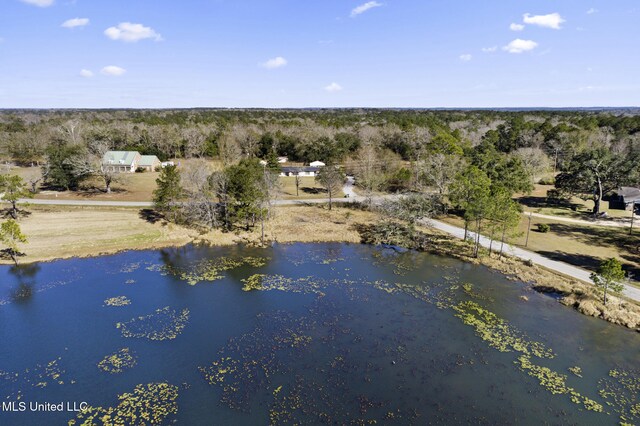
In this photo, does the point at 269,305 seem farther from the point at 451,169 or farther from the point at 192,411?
the point at 451,169

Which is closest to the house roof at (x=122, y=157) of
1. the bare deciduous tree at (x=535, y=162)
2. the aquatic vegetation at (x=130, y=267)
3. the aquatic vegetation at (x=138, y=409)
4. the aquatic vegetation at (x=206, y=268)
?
the aquatic vegetation at (x=130, y=267)

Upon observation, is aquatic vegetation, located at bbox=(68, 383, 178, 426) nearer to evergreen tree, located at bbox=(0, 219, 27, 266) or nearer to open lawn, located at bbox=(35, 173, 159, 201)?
evergreen tree, located at bbox=(0, 219, 27, 266)

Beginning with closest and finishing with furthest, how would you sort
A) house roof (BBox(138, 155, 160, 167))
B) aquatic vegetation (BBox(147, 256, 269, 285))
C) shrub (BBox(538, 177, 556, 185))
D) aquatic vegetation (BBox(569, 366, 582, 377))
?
aquatic vegetation (BBox(569, 366, 582, 377)), aquatic vegetation (BBox(147, 256, 269, 285)), shrub (BBox(538, 177, 556, 185)), house roof (BBox(138, 155, 160, 167))

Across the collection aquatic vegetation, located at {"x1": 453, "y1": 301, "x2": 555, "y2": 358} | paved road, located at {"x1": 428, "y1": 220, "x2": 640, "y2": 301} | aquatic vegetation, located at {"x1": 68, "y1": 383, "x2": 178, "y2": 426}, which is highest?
paved road, located at {"x1": 428, "y1": 220, "x2": 640, "y2": 301}

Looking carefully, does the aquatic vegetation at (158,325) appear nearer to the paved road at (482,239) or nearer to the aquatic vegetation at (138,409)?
the aquatic vegetation at (138,409)

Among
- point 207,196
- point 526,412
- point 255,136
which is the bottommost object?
point 526,412

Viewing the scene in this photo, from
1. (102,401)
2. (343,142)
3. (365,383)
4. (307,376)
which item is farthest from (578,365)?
(343,142)

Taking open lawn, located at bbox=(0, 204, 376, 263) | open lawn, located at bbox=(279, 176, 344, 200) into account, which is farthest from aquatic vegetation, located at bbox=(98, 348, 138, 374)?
open lawn, located at bbox=(279, 176, 344, 200)
